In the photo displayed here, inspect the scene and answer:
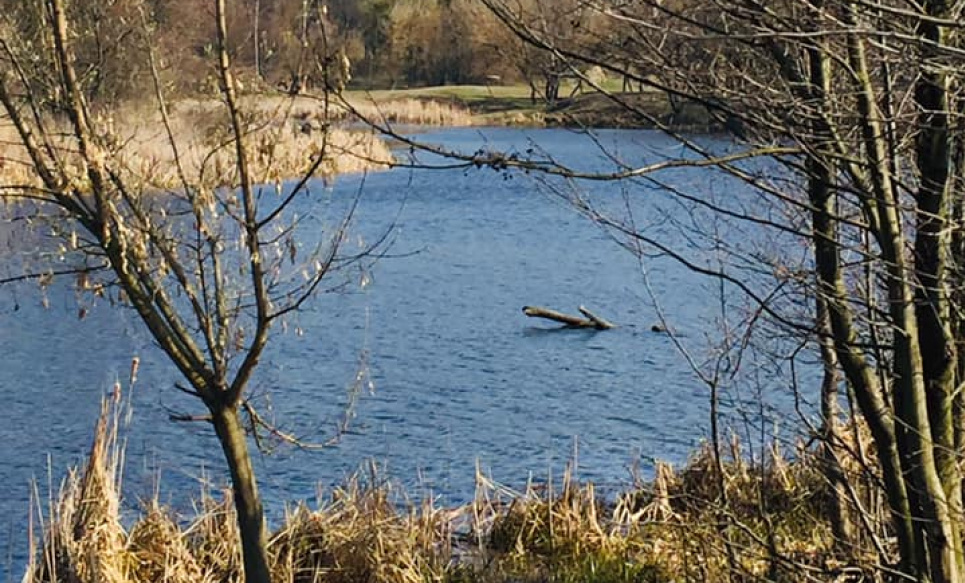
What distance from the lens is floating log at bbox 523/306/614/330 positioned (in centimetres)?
1395

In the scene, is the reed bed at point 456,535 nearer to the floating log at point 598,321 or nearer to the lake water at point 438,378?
the lake water at point 438,378

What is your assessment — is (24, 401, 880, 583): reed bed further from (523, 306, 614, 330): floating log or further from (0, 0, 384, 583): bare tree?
(523, 306, 614, 330): floating log

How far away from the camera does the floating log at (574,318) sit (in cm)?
1395

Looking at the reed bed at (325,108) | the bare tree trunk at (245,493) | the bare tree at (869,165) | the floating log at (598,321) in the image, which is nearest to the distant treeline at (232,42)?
the reed bed at (325,108)

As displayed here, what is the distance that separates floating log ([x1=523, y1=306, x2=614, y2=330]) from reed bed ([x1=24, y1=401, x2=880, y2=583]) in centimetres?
599

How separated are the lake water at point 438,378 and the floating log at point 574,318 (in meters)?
0.13

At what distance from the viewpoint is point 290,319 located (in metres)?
14.1

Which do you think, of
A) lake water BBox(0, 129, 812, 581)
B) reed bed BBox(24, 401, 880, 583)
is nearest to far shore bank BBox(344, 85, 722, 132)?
lake water BBox(0, 129, 812, 581)

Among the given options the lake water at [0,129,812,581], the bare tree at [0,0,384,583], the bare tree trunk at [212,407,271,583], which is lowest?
the lake water at [0,129,812,581]

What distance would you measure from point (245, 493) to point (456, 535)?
2.60 meters

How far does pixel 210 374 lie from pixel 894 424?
2.31 metres

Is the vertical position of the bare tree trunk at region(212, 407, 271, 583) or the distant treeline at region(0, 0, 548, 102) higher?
the distant treeline at region(0, 0, 548, 102)

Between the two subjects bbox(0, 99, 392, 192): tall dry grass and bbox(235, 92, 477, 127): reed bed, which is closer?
bbox(235, 92, 477, 127): reed bed

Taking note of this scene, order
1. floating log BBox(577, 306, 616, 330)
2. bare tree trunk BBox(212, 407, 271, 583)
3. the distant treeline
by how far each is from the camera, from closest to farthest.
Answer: the distant treeline
bare tree trunk BBox(212, 407, 271, 583)
floating log BBox(577, 306, 616, 330)
